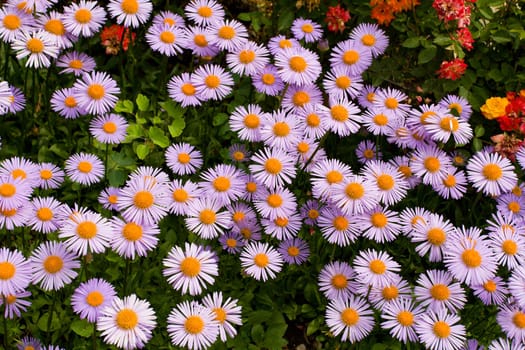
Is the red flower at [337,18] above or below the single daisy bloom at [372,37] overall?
above

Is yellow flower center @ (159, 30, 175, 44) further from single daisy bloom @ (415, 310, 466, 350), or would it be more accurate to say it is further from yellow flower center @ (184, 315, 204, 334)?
single daisy bloom @ (415, 310, 466, 350)

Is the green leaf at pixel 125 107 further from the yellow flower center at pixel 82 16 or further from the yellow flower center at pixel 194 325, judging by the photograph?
the yellow flower center at pixel 194 325

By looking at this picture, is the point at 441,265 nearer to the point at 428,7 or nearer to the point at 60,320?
the point at 428,7

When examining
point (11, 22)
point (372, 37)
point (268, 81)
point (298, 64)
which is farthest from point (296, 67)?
point (11, 22)

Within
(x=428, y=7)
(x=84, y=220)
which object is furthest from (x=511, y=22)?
(x=84, y=220)

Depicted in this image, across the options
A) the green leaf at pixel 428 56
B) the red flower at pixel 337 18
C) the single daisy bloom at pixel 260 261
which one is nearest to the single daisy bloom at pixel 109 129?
the single daisy bloom at pixel 260 261

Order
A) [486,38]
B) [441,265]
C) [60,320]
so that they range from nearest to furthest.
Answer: [60,320], [441,265], [486,38]

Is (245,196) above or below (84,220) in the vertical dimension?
above
